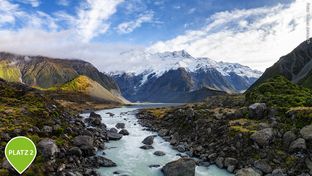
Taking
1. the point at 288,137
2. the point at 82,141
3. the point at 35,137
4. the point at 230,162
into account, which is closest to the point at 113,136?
the point at 82,141

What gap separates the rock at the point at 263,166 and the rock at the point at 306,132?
371 inches

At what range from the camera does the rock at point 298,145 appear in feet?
199

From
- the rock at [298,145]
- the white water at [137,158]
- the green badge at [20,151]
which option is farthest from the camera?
the rock at [298,145]

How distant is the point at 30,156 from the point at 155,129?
89453 mm

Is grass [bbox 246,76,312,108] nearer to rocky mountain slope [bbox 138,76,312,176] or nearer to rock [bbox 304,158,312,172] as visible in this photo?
rocky mountain slope [bbox 138,76,312,176]

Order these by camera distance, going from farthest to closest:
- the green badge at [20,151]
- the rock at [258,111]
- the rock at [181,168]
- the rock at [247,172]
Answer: the rock at [258,111] → the rock at [181,168] → the rock at [247,172] → the green badge at [20,151]

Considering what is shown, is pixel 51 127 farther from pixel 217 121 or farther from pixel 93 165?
pixel 217 121

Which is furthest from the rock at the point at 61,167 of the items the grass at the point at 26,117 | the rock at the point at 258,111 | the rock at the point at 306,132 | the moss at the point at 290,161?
the rock at the point at 258,111

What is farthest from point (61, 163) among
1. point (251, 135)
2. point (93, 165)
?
point (251, 135)

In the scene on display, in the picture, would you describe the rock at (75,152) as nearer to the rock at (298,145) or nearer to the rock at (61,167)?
the rock at (61,167)

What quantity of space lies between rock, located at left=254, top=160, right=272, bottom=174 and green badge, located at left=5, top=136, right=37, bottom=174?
140 feet

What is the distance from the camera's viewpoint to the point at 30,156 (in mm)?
25969

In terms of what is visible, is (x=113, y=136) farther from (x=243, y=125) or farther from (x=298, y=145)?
(x=298, y=145)

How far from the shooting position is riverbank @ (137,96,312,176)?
2322 inches
